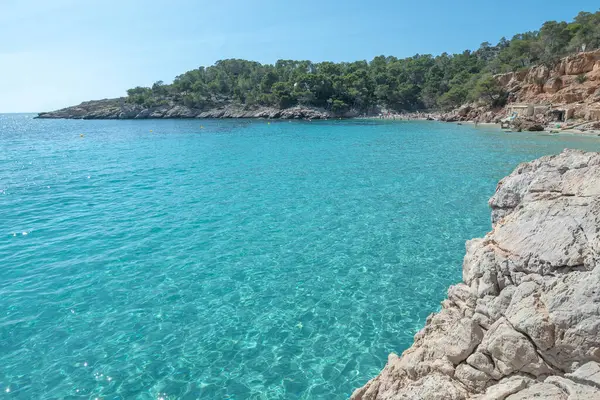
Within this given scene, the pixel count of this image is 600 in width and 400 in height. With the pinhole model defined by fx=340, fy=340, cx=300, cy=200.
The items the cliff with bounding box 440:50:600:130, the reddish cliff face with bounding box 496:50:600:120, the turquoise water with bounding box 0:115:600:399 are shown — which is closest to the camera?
the turquoise water with bounding box 0:115:600:399

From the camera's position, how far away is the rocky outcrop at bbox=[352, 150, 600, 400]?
11.2ft

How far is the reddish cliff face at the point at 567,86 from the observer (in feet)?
160

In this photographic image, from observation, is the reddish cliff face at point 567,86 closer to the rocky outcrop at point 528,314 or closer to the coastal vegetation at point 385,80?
the coastal vegetation at point 385,80

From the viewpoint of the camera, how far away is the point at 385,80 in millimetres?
105812

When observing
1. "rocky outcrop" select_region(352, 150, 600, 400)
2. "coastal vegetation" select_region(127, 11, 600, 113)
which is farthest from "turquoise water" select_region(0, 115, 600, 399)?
"coastal vegetation" select_region(127, 11, 600, 113)

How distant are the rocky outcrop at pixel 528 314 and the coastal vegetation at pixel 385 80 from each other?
70.8 m

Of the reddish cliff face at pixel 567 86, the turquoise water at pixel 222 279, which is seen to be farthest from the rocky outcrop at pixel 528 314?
the reddish cliff face at pixel 567 86

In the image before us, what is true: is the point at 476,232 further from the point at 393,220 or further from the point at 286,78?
the point at 286,78

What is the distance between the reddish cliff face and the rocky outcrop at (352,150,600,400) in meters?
55.4

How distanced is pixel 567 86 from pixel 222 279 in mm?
65677

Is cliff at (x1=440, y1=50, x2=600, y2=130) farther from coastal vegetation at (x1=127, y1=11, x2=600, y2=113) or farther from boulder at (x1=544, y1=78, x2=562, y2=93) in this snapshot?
coastal vegetation at (x1=127, y1=11, x2=600, y2=113)

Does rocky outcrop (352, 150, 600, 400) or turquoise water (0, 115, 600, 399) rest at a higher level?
rocky outcrop (352, 150, 600, 400)

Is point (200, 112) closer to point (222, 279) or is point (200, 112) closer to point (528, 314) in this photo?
point (222, 279)

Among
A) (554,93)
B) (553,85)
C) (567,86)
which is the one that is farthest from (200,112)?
(567,86)
